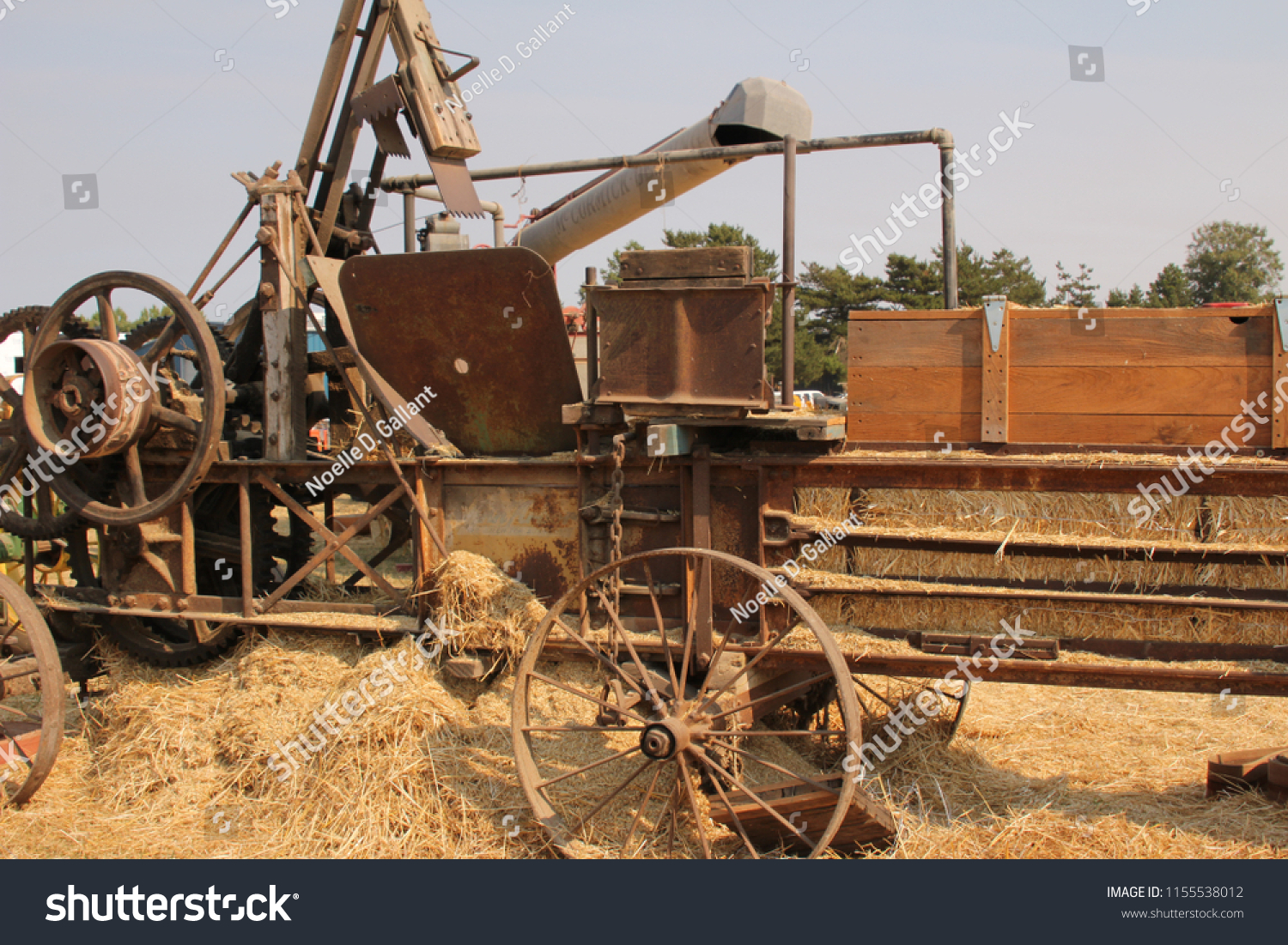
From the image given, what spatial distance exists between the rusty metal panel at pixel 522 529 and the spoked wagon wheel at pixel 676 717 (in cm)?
24

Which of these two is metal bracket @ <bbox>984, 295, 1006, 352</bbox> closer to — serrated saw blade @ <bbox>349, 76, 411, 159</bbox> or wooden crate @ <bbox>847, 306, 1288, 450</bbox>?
wooden crate @ <bbox>847, 306, 1288, 450</bbox>

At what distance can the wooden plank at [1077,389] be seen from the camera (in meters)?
4.26

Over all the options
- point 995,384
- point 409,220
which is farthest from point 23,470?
point 995,384

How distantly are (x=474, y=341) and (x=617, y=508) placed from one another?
1389 millimetres

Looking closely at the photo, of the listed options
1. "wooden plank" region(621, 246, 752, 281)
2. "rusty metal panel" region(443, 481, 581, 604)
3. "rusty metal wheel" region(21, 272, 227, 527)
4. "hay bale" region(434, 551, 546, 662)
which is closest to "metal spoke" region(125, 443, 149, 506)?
"rusty metal wheel" region(21, 272, 227, 527)

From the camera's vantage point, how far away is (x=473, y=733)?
5266 mm

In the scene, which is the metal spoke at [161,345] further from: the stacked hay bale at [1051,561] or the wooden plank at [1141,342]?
the wooden plank at [1141,342]

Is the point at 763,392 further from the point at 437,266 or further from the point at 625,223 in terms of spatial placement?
the point at 625,223

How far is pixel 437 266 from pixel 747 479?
82.3 inches

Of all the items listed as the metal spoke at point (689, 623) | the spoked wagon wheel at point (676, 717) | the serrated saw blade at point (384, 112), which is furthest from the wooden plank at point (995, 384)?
the serrated saw blade at point (384, 112)

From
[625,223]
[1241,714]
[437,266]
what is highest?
[625,223]
